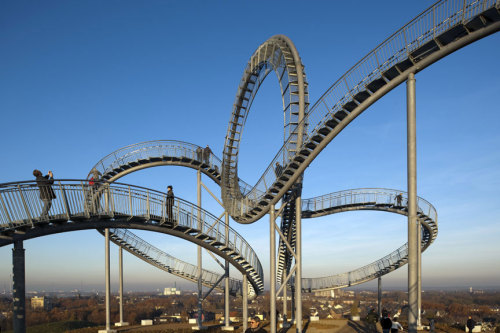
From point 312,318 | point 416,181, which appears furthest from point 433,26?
point 312,318

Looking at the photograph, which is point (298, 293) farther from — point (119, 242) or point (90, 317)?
point (90, 317)

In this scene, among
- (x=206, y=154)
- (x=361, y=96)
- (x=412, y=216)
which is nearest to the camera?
(x=412, y=216)

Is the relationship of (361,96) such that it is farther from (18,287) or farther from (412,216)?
(18,287)

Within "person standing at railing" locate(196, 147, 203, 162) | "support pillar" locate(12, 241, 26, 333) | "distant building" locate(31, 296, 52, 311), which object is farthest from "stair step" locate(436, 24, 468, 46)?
"distant building" locate(31, 296, 52, 311)

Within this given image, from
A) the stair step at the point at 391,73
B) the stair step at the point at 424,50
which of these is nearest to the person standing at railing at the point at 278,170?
the stair step at the point at 391,73

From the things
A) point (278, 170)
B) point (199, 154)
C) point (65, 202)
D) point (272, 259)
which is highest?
point (199, 154)

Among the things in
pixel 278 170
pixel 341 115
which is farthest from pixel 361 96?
pixel 278 170
